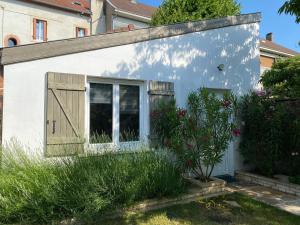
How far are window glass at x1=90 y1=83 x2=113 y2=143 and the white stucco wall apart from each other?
16.2m

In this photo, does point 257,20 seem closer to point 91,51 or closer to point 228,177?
point 228,177

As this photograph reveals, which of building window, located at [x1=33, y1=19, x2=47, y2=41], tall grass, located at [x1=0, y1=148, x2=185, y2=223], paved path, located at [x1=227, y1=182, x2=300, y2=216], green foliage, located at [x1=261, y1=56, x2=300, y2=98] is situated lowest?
paved path, located at [x1=227, y1=182, x2=300, y2=216]

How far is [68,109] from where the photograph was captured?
541cm

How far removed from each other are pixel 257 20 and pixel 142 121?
439cm

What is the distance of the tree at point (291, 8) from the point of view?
211 inches

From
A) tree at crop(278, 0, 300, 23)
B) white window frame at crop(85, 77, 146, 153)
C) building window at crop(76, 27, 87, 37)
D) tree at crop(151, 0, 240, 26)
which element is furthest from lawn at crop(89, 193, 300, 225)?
building window at crop(76, 27, 87, 37)

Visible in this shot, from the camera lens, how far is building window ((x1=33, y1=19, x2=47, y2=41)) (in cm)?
2081

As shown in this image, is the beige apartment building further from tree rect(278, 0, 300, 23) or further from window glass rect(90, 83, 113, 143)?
tree rect(278, 0, 300, 23)

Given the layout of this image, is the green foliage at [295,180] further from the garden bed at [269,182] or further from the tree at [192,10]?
the tree at [192,10]

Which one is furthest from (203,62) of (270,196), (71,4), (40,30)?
(71,4)

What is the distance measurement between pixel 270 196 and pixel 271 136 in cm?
145

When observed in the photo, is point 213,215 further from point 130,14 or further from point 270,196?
point 130,14

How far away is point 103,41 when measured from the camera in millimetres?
5801

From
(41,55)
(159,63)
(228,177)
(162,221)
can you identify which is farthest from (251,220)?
(41,55)
